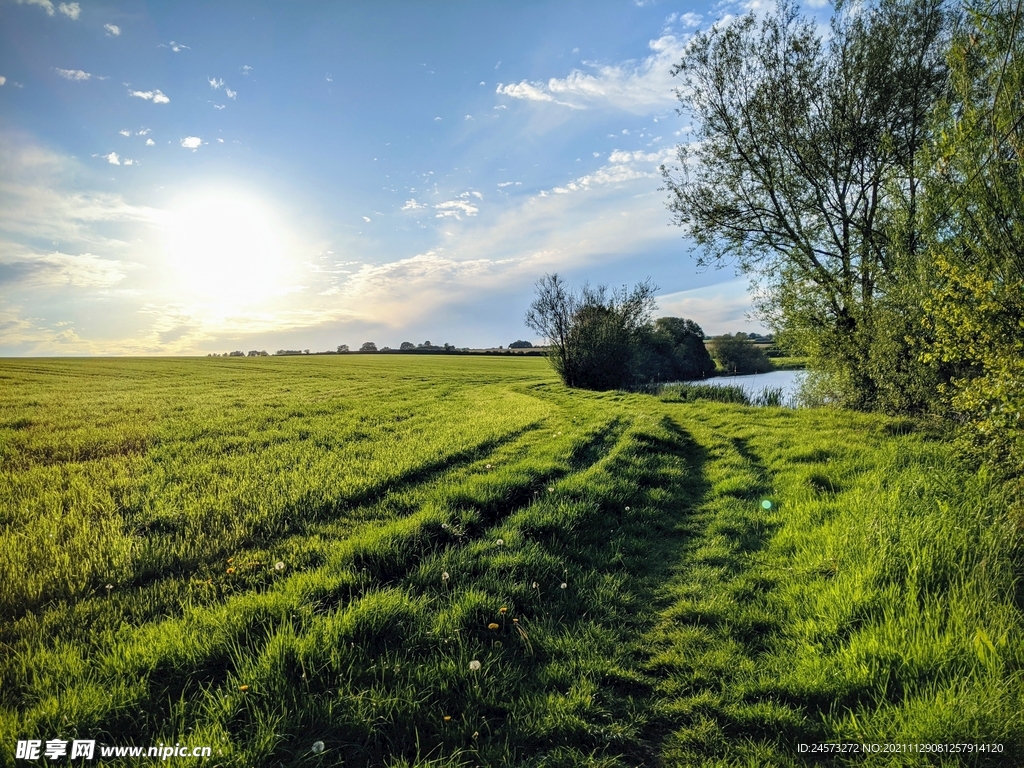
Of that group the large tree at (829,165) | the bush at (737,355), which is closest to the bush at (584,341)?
the large tree at (829,165)

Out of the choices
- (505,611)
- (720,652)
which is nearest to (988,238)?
(720,652)

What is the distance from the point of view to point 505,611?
A: 4.45m

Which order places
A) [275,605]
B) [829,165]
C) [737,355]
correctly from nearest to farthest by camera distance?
[275,605] → [829,165] → [737,355]

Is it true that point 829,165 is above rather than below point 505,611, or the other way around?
above

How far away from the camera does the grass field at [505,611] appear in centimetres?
307

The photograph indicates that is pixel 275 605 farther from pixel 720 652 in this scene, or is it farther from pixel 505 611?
pixel 720 652

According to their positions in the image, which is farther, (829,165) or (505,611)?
(829,165)

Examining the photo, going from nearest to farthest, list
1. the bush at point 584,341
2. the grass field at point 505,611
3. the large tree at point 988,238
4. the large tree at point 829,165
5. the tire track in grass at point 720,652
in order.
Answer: the grass field at point 505,611, the tire track in grass at point 720,652, the large tree at point 988,238, the large tree at point 829,165, the bush at point 584,341

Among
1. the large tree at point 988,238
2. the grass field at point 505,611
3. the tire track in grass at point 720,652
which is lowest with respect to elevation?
the tire track in grass at point 720,652

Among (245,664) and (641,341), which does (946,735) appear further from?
(641,341)

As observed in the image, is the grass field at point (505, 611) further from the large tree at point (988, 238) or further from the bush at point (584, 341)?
the bush at point (584, 341)

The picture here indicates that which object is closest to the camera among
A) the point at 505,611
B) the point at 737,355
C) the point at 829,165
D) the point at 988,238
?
the point at 505,611

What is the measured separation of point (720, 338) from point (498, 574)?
272ft

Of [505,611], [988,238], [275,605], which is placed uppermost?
[988,238]
